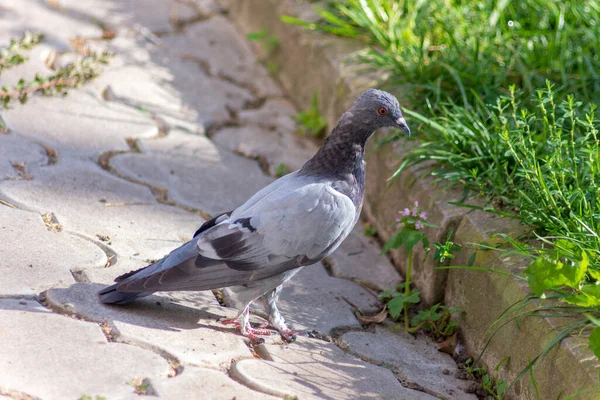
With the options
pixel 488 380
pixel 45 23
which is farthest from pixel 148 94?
pixel 488 380

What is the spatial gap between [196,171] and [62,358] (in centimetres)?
167

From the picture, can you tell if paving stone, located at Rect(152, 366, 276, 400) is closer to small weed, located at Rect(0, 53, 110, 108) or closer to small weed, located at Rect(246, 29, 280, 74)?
small weed, located at Rect(0, 53, 110, 108)

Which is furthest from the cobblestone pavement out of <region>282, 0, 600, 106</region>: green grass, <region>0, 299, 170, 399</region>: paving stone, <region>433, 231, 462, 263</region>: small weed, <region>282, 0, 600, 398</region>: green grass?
<region>282, 0, 600, 106</region>: green grass

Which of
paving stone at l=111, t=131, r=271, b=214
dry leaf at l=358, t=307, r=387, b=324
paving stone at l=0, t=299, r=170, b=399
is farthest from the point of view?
paving stone at l=111, t=131, r=271, b=214

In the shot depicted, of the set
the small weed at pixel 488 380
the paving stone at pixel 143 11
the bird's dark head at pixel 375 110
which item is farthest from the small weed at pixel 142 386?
the paving stone at pixel 143 11

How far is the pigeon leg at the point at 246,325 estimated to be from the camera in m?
2.68

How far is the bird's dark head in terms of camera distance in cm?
287

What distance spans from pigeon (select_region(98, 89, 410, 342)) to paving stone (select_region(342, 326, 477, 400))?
29cm

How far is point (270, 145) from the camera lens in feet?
14.0

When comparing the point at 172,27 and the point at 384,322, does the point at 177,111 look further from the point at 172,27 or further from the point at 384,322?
the point at 384,322

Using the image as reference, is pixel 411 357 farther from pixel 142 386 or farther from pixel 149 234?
pixel 149 234

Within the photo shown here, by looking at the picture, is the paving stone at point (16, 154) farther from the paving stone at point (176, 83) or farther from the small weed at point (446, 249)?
the small weed at point (446, 249)

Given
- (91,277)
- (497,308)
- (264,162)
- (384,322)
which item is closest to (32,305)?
(91,277)

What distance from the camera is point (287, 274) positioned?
2.71 metres
